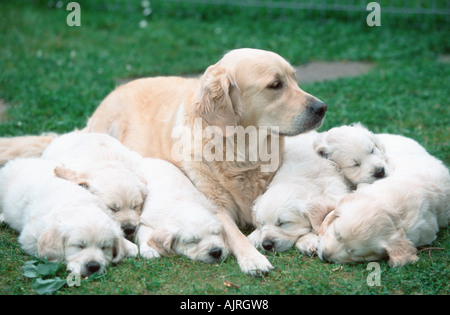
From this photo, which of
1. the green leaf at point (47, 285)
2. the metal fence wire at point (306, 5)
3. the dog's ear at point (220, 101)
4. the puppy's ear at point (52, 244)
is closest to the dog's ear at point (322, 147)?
the dog's ear at point (220, 101)

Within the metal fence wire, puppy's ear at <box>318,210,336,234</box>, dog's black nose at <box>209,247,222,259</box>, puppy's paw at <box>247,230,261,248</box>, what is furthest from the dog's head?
the metal fence wire

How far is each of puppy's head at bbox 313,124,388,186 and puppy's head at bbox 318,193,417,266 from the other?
2.17 feet

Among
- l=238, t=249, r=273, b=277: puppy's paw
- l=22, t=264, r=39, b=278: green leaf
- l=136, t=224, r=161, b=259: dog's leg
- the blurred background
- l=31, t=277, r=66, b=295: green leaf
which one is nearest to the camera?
l=31, t=277, r=66, b=295: green leaf

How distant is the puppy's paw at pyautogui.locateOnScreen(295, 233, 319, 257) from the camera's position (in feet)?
12.5

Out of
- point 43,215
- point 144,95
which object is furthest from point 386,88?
point 43,215

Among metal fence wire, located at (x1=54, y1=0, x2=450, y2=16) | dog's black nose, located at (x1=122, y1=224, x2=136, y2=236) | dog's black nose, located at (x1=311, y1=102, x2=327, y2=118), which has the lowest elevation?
dog's black nose, located at (x1=122, y1=224, x2=136, y2=236)

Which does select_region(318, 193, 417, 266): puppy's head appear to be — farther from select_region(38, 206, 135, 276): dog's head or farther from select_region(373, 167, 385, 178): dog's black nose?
select_region(38, 206, 135, 276): dog's head

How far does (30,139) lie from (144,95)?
42.9 inches

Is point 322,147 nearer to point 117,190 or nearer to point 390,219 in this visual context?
point 390,219

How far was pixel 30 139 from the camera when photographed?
16.8 feet

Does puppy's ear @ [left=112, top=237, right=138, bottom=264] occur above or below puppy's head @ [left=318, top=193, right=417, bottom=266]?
below

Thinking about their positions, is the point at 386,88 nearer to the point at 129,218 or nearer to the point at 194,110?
the point at 194,110

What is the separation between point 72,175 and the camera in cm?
413

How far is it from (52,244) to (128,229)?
663 millimetres
